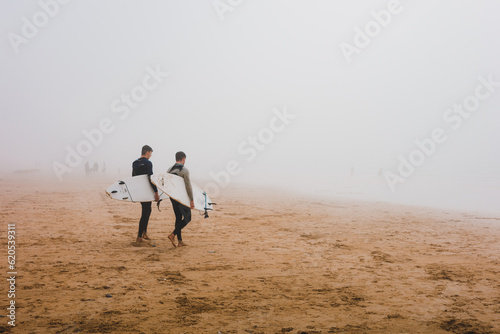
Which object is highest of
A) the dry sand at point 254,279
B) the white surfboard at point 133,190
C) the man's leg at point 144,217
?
the white surfboard at point 133,190

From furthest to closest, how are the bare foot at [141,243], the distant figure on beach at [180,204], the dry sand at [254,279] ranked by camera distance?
the bare foot at [141,243]
the distant figure on beach at [180,204]
the dry sand at [254,279]

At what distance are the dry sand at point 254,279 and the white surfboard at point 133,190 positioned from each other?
3.49ft

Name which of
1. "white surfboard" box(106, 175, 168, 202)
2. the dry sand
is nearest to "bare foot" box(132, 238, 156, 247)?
the dry sand

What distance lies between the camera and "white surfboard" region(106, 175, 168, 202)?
7380mm

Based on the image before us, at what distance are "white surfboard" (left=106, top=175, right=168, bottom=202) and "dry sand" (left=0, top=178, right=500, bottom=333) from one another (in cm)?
106

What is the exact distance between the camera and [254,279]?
5.23 metres

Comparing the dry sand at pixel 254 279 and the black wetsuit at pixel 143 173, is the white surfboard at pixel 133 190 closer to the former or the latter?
the black wetsuit at pixel 143 173

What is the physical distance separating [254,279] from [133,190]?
146 inches

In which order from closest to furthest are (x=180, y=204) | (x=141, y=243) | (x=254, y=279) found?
(x=254, y=279)
(x=180, y=204)
(x=141, y=243)

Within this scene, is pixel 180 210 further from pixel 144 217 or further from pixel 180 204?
pixel 144 217

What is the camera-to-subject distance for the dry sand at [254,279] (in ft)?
12.1

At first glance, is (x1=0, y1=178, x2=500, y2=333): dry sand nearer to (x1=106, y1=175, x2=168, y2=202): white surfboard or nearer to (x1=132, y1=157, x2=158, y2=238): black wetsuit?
(x1=132, y1=157, x2=158, y2=238): black wetsuit

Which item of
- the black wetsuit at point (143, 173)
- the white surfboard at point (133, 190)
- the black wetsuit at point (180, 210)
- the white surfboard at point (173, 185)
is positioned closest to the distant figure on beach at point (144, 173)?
the black wetsuit at point (143, 173)

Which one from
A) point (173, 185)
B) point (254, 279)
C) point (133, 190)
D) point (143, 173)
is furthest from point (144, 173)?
point (254, 279)
